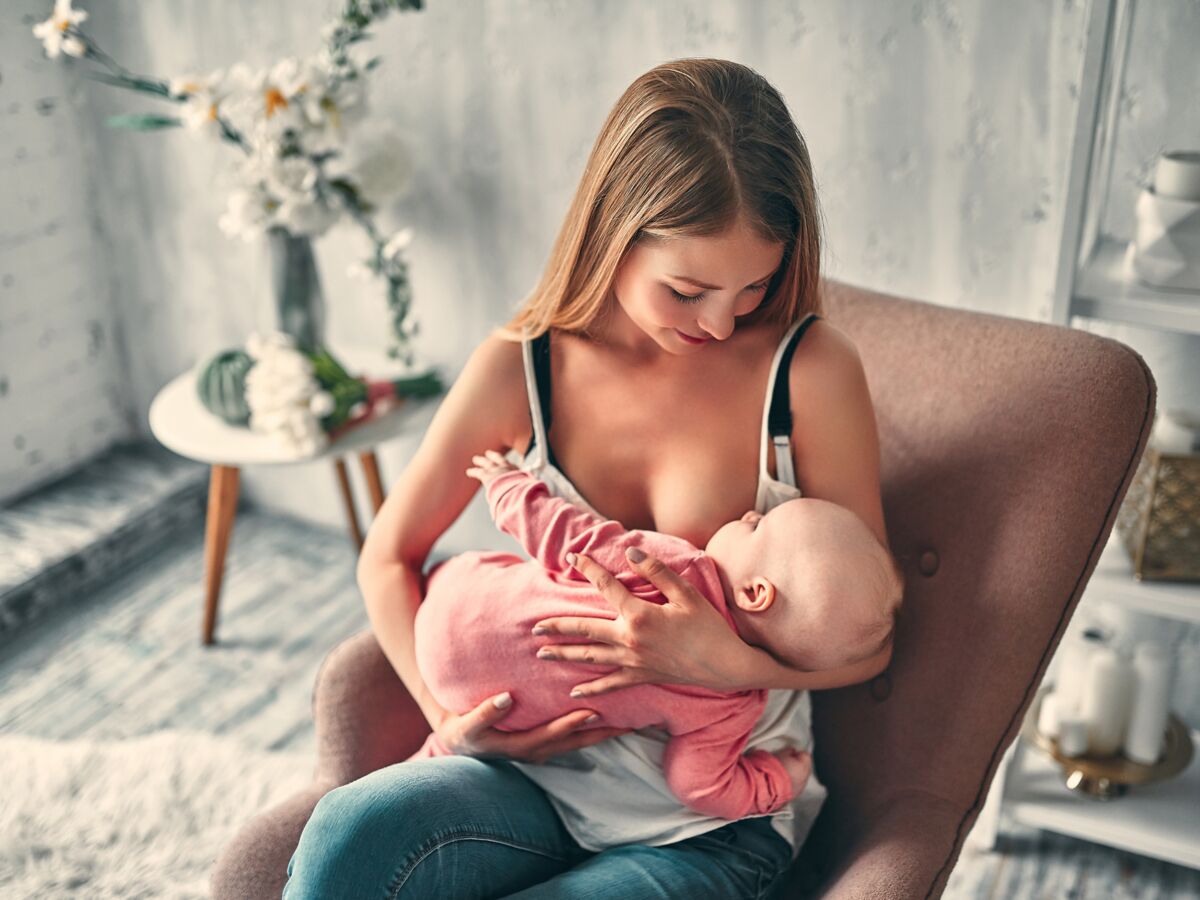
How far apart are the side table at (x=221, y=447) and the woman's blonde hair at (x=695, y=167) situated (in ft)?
3.48

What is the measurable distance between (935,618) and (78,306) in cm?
233

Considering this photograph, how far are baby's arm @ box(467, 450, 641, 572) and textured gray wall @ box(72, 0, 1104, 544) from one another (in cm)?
74

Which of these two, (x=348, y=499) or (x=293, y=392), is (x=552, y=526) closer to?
(x=293, y=392)

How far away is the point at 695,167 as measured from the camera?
46.4 inches

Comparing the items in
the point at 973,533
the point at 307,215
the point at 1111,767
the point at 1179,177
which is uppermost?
the point at 1179,177

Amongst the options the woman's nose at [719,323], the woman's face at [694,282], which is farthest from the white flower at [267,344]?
the woman's nose at [719,323]

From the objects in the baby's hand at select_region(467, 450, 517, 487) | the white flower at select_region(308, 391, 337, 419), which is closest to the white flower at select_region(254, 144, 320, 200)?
the white flower at select_region(308, 391, 337, 419)

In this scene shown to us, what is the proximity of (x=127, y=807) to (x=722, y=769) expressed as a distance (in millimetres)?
1336

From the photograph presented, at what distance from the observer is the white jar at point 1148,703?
1821mm

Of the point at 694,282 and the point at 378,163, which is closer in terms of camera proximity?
the point at 694,282

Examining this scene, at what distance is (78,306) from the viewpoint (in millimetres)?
2877

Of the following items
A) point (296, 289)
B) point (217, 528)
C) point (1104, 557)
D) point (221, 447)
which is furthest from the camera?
point (217, 528)

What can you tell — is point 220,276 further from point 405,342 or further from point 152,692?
point 152,692

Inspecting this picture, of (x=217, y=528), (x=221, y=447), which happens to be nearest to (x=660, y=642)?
(x=221, y=447)
